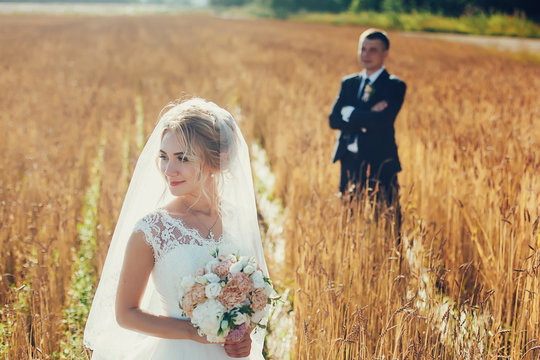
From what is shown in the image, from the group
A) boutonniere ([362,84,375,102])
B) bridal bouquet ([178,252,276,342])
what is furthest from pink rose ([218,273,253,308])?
boutonniere ([362,84,375,102])

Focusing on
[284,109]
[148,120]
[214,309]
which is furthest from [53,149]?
[214,309]

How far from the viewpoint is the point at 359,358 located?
6.72 feet

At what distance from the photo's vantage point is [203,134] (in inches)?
68.7

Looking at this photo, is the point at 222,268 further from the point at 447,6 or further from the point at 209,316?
the point at 447,6

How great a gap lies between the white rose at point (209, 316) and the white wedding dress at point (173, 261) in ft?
0.52

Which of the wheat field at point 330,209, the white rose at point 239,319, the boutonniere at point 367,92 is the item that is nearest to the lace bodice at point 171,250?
the white rose at point 239,319

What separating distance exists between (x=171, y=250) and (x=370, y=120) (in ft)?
7.85

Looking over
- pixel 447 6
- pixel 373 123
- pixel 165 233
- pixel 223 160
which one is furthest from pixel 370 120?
pixel 447 6

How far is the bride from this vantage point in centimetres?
165

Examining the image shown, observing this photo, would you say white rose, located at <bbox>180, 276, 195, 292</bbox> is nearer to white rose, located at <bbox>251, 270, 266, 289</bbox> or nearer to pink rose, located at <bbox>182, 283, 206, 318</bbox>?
pink rose, located at <bbox>182, 283, 206, 318</bbox>

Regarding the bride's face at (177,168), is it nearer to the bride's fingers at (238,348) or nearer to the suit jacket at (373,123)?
the bride's fingers at (238,348)

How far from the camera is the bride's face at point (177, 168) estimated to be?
1.75m

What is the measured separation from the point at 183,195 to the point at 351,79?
246cm

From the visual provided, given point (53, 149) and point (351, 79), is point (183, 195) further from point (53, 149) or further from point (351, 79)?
point (53, 149)
